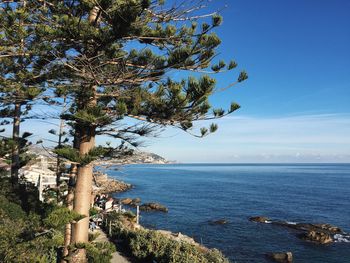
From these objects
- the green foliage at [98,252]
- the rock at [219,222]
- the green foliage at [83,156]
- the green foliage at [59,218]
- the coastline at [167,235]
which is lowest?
the rock at [219,222]

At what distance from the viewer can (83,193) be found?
7.54 m

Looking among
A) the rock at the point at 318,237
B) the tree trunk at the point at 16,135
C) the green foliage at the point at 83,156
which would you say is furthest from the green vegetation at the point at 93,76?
the rock at the point at 318,237

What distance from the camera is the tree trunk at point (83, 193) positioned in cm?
749

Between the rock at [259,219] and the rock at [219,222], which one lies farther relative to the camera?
the rock at [259,219]

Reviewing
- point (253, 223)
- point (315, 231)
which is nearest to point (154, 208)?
point (253, 223)

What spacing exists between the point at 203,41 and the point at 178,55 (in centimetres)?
100

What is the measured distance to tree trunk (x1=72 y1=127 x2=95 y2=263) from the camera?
749 centimetres

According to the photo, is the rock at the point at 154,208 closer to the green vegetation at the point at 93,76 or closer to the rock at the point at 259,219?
the rock at the point at 259,219

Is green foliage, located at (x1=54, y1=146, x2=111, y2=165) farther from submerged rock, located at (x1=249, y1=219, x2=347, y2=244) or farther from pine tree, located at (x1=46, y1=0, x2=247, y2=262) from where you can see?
submerged rock, located at (x1=249, y1=219, x2=347, y2=244)

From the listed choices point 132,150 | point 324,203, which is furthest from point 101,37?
point 324,203

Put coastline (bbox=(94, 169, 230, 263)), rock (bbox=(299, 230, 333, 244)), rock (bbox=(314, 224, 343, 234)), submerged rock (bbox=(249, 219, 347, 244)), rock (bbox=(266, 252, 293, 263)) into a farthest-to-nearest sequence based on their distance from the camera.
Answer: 1. rock (bbox=(314, 224, 343, 234))
2. submerged rock (bbox=(249, 219, 347, 244))
3. rock (bbox=(299, 230, 333, 244))
4. rock (bbox=(266, 252, 293, 263))
5. coastline (bbox=(94, 169, 230, 263))

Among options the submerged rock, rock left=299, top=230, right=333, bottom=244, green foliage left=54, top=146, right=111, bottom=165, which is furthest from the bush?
the submerged rock

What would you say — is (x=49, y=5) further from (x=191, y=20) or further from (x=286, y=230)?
(x=286, y=230)

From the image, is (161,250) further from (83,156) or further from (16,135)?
(16,135)
